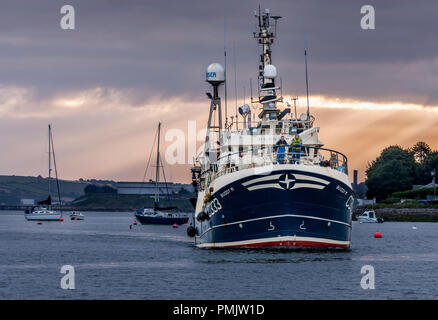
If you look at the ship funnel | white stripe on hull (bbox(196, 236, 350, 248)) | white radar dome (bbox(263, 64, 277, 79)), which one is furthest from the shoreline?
white stripe on hull (bbox(196, 236, 350, 248))

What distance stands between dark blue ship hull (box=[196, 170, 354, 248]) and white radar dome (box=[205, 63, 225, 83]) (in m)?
17.9

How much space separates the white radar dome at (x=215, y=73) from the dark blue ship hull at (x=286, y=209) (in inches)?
703

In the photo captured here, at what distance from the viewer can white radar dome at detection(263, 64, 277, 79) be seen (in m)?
64.0

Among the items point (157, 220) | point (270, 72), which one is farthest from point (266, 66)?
point (157, 220)

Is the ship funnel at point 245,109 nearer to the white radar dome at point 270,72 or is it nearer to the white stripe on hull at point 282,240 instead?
the white radar dome at point 270,72

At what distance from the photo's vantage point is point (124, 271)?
46875 millimetres

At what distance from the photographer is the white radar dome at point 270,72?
64000 mm

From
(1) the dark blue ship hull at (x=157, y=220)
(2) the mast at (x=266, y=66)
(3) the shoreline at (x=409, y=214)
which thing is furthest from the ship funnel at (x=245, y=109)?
(3) the shoreline at (x=409, y=214)
